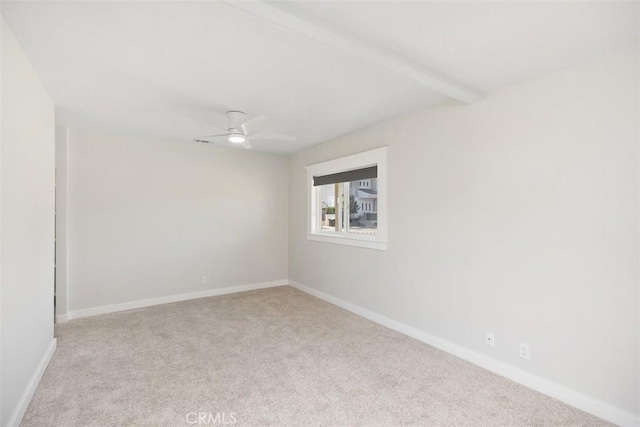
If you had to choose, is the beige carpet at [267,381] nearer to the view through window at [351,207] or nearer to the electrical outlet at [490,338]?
the electrical outlet at [490,338]

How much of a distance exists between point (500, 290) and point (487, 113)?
1.49 m

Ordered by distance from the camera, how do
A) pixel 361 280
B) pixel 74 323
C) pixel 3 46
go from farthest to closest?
pixel 361 280
pixel 74 323
pixel 3 46

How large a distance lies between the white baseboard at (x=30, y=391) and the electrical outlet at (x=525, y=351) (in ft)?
11.3

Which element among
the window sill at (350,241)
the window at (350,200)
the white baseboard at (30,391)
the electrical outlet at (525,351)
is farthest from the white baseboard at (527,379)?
the white baseboard at (30,391)

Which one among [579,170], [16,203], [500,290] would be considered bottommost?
[500,290]

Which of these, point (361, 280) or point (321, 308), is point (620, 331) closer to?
point (361, 280)

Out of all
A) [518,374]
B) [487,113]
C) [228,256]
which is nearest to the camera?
[518,374]

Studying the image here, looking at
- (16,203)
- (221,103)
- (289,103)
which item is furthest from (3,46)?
(289,103)

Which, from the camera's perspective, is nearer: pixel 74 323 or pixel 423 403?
pixel 423 403

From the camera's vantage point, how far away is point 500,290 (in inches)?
99.8

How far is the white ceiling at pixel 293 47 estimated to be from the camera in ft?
5.28

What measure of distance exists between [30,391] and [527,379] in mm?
3599

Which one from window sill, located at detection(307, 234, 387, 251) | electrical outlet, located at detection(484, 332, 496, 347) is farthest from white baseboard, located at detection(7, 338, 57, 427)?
electrical outlet, located at detection(484, 332, 496, 347)

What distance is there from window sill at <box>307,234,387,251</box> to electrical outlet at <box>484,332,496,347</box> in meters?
1.33
